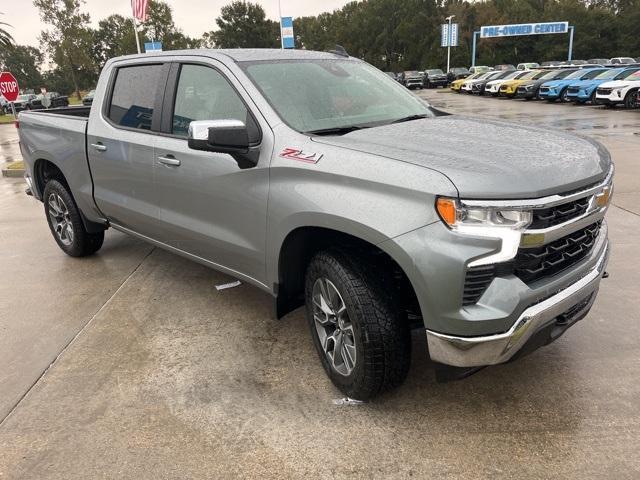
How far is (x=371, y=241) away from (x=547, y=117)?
18.0 m

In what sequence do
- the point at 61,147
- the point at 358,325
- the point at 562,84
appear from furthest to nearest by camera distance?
the point at 562,84
the point at 61,147
the point at 358,325

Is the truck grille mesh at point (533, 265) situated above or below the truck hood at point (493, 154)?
below

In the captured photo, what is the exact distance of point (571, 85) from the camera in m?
23.5

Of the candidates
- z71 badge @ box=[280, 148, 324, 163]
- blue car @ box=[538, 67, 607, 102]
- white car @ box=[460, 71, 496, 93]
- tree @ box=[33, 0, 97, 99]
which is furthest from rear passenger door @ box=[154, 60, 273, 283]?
tree @ box=[33, 0, 97, 99]

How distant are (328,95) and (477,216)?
5.02 ft

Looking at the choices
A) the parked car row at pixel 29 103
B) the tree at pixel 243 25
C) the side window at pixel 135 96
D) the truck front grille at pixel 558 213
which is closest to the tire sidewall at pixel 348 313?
the truck front grille at pixel 558 213

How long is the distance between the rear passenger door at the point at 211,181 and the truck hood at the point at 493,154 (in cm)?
53

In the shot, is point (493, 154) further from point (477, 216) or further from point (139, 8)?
point (139, 8)

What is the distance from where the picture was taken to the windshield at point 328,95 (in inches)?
123

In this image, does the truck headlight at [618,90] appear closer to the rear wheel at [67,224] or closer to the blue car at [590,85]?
the blue car at [590,85]

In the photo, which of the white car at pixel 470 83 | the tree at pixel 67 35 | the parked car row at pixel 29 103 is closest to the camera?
the white car at pixel 470 83

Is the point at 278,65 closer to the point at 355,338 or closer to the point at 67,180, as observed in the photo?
the point at 355,338

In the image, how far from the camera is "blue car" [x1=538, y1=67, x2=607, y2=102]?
78.2 feet

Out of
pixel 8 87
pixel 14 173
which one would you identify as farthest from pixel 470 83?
pixel 14 173
